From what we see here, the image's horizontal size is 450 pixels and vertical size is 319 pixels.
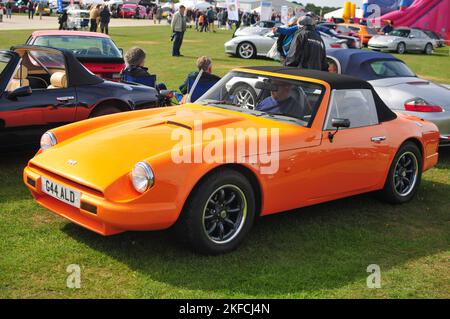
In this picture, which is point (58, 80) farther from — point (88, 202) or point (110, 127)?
point (88, 202)

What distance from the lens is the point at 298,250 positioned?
4.66 metres

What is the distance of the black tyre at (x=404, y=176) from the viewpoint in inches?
233

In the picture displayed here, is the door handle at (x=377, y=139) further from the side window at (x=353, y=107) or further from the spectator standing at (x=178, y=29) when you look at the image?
the spectator standing at (x=178, y=29)

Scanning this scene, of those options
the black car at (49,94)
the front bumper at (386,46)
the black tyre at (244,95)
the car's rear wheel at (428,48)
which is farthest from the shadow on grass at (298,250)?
the car's rear wheel at (428,48)

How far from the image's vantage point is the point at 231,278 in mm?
4031

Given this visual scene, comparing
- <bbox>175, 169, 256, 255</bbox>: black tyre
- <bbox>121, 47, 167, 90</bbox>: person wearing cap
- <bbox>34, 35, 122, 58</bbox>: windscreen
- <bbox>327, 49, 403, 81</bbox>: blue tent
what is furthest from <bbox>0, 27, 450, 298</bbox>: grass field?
<bbox>34, 35, 122, 58</bbox>: windscreen

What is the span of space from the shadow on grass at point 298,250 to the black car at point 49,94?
2055mm

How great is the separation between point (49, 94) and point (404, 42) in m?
27.7

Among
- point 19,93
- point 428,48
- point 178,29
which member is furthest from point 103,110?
point 428,48

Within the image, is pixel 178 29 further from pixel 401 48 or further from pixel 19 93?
pixel 401 48

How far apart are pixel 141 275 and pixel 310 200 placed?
1.76 meters

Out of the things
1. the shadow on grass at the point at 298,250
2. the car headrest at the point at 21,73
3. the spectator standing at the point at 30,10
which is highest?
the spectator standing at the point at 30,10

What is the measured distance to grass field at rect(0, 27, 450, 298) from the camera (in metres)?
3.86

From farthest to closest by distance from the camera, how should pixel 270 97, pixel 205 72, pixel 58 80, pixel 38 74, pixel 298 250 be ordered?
pixel 205 72
pixel 38 74
pixel 58 80
pixel 270 97
pixel 298 250
